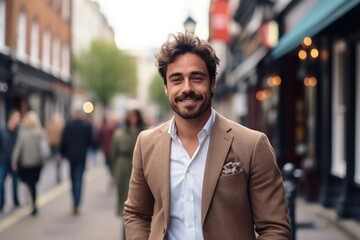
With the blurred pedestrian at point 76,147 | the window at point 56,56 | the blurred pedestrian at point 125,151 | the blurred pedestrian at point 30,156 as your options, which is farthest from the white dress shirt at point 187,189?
the window at point 56,56

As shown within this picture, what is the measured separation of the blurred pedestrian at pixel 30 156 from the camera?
1163cm

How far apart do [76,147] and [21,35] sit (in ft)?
54.8

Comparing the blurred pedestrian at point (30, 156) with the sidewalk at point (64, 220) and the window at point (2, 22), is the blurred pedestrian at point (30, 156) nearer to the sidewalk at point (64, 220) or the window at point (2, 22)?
the sidewalk at point (64, 220)

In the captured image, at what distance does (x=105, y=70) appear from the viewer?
53531 mm

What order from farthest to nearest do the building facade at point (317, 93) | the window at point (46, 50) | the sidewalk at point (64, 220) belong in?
1. the window at point (46, 50)
2. the building facade at point (317, 93)
3. the sidewalk at point (64, 220)

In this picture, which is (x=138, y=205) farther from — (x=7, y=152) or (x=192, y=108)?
(x=7, y=152)

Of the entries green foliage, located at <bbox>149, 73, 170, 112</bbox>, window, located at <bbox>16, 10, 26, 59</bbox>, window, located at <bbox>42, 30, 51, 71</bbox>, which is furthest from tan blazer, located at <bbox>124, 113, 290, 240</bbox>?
green foliage, located at <bbox>149, 73, 170, 112</bbox>

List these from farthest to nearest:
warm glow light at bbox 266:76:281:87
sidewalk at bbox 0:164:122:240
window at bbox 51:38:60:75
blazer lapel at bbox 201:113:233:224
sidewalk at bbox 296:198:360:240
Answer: window at bbox 51:38:60:75
warm glow light at bbox 266:76:281:87
sidewalk at bbox 0:164:122:240
sidewalk at bbox 296:198:360:240
blazer lapel at bbox 201:113:233:224

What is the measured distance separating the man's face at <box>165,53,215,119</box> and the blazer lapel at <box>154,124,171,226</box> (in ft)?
0.54

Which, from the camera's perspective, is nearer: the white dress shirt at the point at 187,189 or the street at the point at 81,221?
the white dress shirt at the point at 187,189

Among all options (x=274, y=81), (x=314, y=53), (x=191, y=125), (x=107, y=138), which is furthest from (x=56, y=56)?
(x=191, y=125)

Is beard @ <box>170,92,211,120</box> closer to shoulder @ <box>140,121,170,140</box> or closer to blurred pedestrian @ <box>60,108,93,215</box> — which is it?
shoulder @ <box>140,121,170,140</box>

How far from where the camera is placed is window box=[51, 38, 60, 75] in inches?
1374

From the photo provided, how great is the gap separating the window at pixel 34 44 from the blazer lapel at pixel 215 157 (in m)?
27.2
